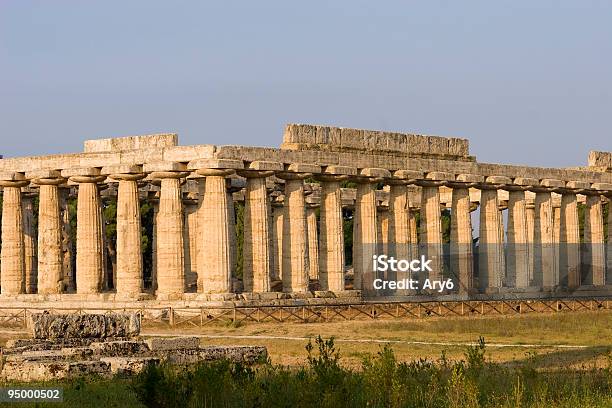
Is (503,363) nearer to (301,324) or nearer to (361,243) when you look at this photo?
(301,324)

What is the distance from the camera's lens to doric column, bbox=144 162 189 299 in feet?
214

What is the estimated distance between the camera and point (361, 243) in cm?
7231

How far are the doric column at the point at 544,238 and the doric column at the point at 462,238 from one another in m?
7.06

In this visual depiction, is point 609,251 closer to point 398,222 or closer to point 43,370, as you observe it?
point 398,222

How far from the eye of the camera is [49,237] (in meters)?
69.8

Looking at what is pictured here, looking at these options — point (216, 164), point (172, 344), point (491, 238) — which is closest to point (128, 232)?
point (216, 164)

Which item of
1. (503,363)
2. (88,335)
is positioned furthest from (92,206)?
(503,363)

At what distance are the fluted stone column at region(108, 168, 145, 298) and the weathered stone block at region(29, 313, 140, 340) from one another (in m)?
23.6

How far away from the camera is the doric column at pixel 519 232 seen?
81188mm

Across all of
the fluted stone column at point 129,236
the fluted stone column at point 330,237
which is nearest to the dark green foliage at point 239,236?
the fluted stone column at point 330,237

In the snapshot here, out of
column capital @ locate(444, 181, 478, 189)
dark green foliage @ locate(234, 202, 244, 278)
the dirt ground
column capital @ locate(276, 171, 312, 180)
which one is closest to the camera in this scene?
the dirt ground

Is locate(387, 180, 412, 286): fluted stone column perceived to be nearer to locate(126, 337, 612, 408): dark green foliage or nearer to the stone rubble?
the stone rubble

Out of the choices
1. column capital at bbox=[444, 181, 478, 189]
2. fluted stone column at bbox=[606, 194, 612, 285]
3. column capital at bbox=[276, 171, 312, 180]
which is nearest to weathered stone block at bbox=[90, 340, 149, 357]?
column capital at bbox=[276, 171, 312, 180]

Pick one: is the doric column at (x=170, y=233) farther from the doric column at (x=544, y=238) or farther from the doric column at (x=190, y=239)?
the doric column at (x=544, y=238)
